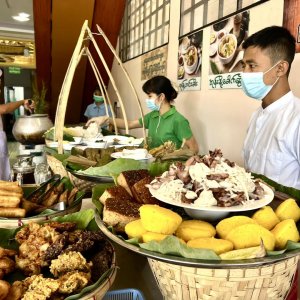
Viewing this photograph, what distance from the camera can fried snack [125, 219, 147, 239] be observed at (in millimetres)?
729

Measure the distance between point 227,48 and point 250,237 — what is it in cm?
222

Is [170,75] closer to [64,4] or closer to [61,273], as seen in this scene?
[64,4]

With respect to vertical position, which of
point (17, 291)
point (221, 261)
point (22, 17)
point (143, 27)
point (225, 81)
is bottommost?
point (17, 291)

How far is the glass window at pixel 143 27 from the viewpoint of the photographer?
392 centimetres

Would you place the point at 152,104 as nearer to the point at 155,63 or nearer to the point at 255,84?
the point at 255,84

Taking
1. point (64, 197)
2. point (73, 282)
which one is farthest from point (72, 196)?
point (73, 282)

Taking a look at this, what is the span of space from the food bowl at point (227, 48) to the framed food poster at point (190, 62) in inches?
14.0

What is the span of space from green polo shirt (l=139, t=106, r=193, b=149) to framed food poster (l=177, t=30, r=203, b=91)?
0.51 meters

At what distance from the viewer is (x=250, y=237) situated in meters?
0.67

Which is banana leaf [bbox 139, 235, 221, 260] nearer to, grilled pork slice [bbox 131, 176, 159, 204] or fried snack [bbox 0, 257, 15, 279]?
grilled pork slice [bbox 131, 176, 159, 204]

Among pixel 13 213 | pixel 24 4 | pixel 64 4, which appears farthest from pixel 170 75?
pixel 24 4

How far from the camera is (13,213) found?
1.00m

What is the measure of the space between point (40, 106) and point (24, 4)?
13.1 ft

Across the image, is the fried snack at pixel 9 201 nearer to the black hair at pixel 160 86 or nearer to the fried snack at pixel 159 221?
the fried snack at pixel 159 221
